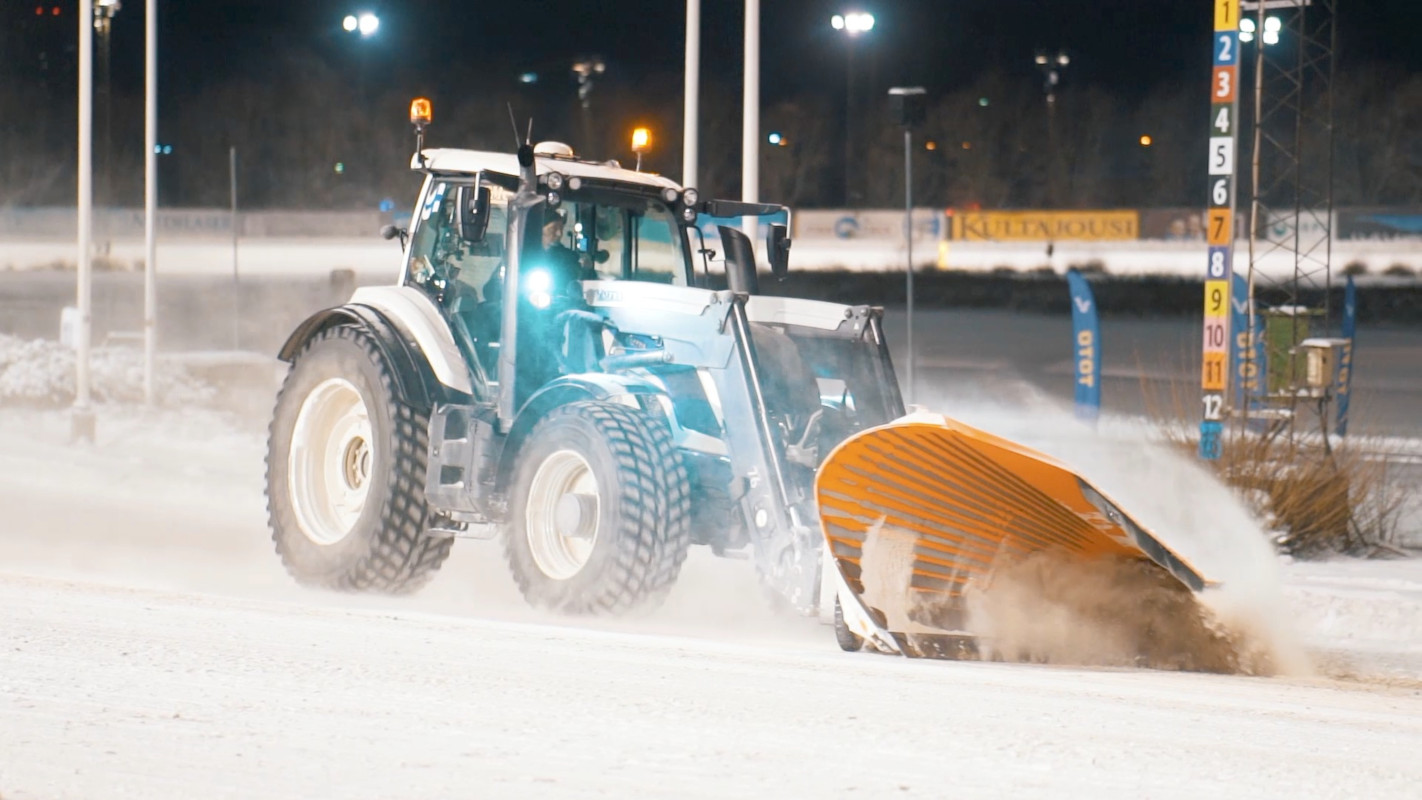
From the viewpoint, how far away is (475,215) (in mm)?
8094

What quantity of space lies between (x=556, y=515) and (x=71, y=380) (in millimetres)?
16573

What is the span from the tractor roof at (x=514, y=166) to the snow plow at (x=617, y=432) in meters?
0.02

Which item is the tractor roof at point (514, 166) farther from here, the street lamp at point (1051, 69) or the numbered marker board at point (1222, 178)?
the street lamp at point (1051, 69)

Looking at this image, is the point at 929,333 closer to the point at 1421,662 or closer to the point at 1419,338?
the point at 1419,338

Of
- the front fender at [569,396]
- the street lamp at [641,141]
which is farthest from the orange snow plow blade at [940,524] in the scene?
the street lamp at [641,141]

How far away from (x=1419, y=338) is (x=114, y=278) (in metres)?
28.3

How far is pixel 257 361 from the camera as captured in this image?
86.7 ft

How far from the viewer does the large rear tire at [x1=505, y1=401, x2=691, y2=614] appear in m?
7.53

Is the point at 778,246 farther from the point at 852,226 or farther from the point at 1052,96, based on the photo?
the point at 1052,96

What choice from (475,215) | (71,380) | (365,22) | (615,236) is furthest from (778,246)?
(71,380)

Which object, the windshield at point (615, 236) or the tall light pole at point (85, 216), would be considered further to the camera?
the tall light pole at point (85, 216)

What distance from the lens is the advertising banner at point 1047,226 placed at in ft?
136

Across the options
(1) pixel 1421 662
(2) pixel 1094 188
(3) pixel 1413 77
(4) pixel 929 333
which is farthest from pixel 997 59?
(1) pixel 1421 662

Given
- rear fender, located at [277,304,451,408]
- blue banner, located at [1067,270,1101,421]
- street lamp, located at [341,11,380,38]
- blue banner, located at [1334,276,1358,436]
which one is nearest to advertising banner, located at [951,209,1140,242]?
blue banner, located at [1334,276,1358,436]
